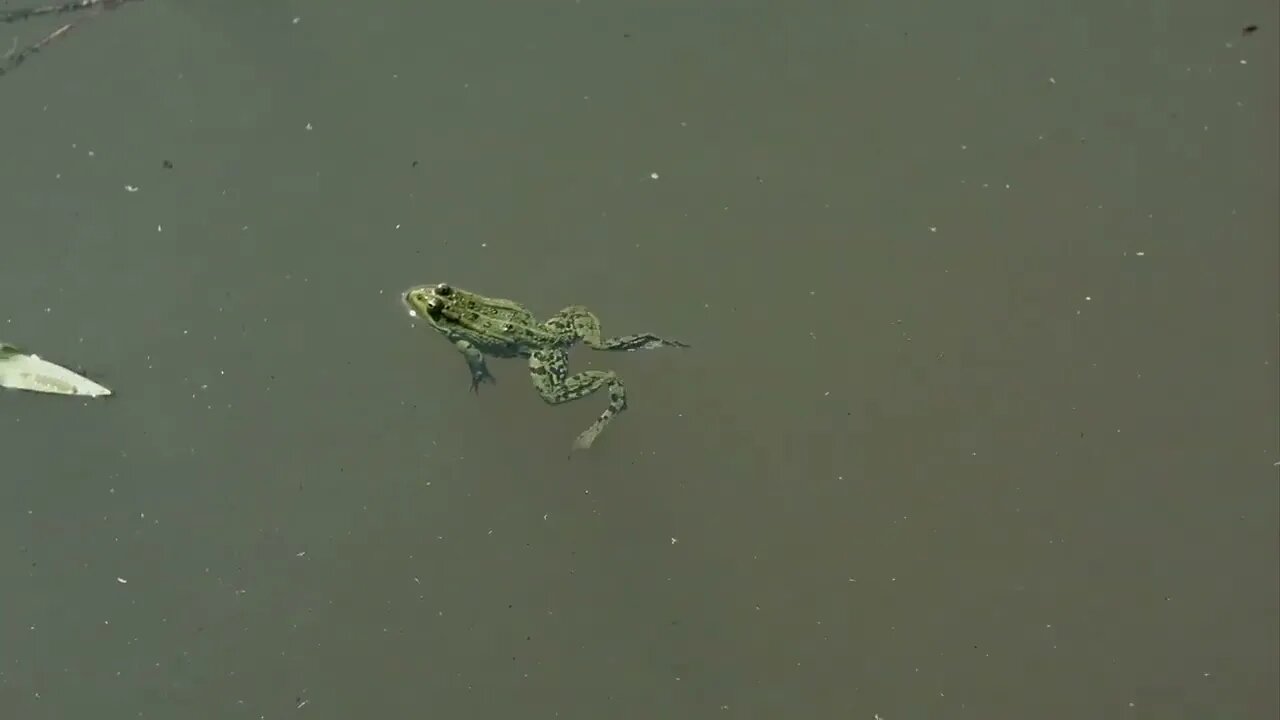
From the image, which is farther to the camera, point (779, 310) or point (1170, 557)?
point (779, 310)

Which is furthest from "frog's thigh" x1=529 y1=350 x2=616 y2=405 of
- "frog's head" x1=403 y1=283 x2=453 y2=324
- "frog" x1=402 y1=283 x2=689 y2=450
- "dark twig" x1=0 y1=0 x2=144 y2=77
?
"dark twig" x1=0 y1=0 x2=144 y2=77

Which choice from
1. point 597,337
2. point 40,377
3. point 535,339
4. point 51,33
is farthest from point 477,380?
point 51,33

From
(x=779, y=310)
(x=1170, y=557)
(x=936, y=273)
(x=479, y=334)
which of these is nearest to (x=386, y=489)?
(x=479, y=334)

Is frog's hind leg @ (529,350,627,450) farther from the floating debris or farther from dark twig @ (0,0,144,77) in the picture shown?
dark twig @ (0,0,144,77)

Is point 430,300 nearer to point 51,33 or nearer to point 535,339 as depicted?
point 535,339

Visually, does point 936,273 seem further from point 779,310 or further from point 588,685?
point 588,685

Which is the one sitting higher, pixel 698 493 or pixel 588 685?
pixel 698 493

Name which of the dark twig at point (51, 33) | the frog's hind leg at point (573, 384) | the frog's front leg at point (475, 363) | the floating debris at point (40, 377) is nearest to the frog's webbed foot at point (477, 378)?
the frog's front leg at point (475, 363)
